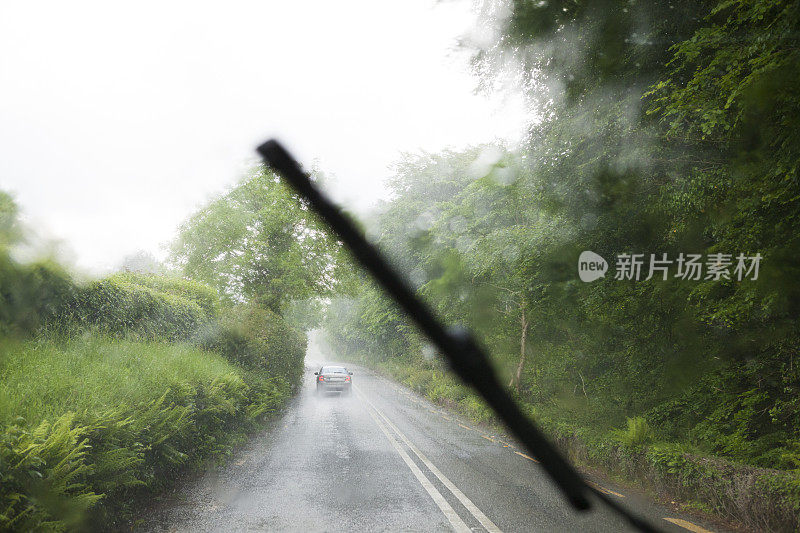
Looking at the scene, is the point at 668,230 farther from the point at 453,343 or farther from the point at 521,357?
the point at 453,343

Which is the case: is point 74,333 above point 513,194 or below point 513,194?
below

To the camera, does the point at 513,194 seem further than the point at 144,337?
Yes

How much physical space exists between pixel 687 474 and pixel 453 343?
12.3 m

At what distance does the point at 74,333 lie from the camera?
6.61 metres

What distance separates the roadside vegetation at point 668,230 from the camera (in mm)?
4934

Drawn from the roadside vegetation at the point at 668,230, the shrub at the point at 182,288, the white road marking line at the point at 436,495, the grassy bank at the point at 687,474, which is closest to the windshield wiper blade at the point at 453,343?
the grassy bank at the point at 687,474

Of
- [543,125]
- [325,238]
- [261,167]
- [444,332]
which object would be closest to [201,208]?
[261,167]

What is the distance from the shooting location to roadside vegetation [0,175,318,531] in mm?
3350

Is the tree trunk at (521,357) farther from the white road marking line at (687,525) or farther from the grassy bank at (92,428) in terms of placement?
the grassy bank at (92,428)

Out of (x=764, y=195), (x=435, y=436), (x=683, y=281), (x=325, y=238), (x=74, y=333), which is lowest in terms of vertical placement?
(x=435, y=436)

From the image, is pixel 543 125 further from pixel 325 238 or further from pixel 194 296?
pixel 325 238

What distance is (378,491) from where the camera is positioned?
5922 millimetres

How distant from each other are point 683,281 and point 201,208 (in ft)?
73.9

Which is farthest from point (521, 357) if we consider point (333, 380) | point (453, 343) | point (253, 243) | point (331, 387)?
point (253, 243)
